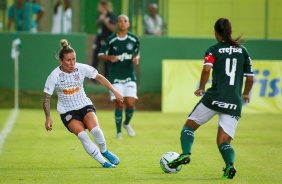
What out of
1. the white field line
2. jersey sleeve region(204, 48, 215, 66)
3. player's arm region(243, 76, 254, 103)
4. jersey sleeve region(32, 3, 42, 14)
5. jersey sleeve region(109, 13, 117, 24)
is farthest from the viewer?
jersey sleeve region(32, 3, 42, 14)

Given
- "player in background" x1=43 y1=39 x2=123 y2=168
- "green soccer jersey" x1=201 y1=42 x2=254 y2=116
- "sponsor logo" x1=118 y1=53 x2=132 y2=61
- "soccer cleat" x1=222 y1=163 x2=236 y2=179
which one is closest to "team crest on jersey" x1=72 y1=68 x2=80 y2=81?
"player in background" x1=43 y1=39 x2=123 y2=168

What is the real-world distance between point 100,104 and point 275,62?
16.9 ft

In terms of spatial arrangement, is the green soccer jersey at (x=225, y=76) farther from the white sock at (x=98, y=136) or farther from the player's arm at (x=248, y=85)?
the white sock at (x=98, y=136)

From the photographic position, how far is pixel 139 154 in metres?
13.5

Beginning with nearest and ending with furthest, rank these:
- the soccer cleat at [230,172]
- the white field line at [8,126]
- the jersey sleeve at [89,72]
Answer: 1. the soccer cleat at [230,172]
2. the jersey sleeve at [89,72]
3. the white field line at [8,126]

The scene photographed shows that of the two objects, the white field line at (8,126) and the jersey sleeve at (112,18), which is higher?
the jersey sleeve at (112,18)

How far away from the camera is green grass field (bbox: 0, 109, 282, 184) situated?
35.0 ft

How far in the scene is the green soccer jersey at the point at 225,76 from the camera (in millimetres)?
10477

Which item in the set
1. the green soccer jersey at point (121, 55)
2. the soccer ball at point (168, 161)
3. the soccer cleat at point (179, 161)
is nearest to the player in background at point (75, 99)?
the soccer ball at point (168, 161)

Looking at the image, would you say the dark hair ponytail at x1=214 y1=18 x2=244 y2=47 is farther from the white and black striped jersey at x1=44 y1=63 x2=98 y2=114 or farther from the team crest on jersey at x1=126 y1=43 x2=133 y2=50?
the team crest on jersey at x1=126 y1=43 x2=133 y2=50

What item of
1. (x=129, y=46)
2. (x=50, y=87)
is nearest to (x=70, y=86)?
(x=50, y=87)

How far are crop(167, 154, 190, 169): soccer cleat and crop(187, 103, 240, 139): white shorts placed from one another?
0.48m

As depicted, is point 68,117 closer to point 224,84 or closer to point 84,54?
point 224,84

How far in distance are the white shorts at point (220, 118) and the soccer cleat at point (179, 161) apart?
48 cm
